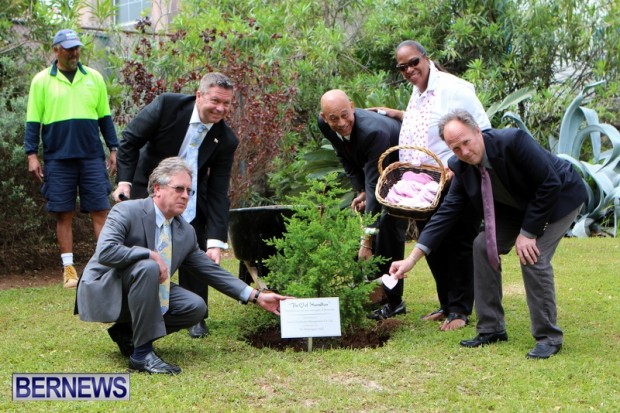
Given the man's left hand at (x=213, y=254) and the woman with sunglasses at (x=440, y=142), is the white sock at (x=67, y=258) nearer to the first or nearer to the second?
the man's left hand at (x=213, y=254)

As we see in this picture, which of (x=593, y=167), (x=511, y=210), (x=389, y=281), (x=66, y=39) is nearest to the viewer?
(x=389, y=281)

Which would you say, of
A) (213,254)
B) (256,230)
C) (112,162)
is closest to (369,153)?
(256,230)

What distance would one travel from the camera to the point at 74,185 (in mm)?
7871

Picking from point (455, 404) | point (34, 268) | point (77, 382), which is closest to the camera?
point (455, 404)

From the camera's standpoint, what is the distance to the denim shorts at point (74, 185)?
306 inches

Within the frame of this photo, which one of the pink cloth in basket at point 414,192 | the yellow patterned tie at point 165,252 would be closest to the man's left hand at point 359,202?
the pink cloth in basket at point 414,192

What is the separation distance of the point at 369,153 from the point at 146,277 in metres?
2.12

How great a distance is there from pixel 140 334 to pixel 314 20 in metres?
8.66

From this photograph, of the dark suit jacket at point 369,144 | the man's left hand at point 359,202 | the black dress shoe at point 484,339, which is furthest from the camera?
the man's left hand at point 359,202

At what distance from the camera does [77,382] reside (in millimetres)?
4816

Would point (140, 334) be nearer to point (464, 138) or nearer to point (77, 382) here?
point (77, 382)

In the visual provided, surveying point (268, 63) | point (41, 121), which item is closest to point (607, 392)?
point (41, 121)

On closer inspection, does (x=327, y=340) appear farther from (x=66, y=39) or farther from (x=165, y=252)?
(x=66, y=39)

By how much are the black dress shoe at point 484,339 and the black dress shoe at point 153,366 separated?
5.93ft
